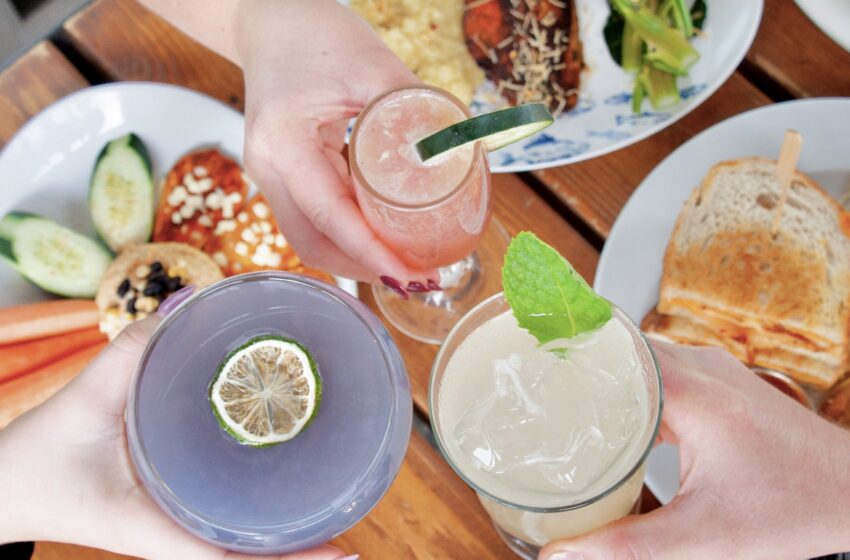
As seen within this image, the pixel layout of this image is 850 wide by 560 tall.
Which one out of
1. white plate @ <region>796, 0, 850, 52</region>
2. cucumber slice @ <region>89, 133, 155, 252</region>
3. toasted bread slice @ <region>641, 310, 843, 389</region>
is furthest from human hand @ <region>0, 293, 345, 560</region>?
white plate @ <region>796, 0, 850, 52</region>

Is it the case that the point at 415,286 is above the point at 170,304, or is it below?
below

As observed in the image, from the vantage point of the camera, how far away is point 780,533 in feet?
2.86

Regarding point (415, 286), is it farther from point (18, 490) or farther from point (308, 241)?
point (18, 490)

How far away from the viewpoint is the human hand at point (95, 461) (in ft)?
2.83

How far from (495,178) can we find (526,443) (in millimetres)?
578

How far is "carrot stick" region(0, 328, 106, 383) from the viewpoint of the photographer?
1.33 meters

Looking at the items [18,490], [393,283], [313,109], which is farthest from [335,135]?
[18,490]

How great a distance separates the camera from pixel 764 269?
117 cm

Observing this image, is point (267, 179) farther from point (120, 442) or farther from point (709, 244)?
point (709, 244)

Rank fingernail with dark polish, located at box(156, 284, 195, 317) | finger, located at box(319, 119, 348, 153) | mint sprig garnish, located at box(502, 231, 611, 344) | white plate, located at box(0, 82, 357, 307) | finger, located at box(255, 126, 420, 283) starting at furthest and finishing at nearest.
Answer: white plate, located at box(0, 82, 357, 307) → finger, located at box(319, 119, 348, 153) → finger, located at box(255, 126, 420, 283) → fingernail with dark polish, located at box(156, 284, 195, 317) → mint sprig garnish, located at box(502, 231, 611, 344)

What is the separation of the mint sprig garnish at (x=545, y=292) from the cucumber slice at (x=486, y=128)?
4.8 inches

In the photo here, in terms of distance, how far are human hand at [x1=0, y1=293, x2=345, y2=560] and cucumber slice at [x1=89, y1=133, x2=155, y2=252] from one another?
49 centimetres

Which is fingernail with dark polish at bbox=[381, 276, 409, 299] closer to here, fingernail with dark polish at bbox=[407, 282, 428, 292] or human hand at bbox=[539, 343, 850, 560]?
fingernail with dark polish at bbox=[407, 282, 428, 292]

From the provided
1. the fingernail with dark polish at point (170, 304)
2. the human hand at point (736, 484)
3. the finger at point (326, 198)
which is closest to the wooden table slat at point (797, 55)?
the human hand at point (736, 484)
